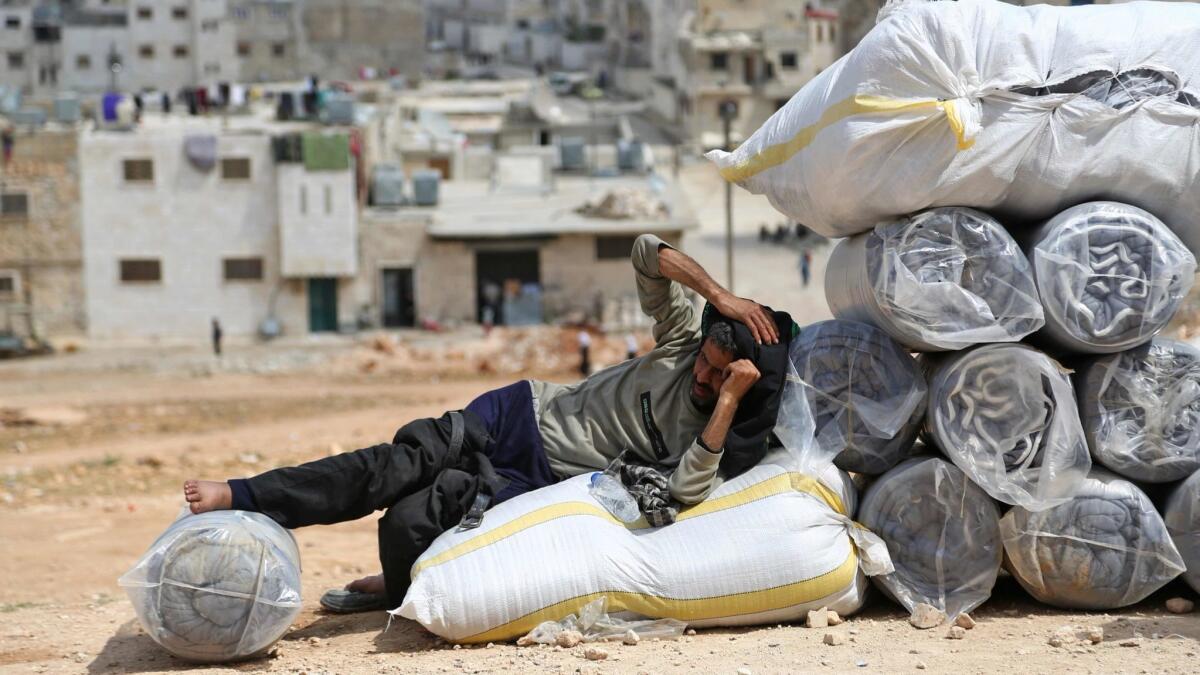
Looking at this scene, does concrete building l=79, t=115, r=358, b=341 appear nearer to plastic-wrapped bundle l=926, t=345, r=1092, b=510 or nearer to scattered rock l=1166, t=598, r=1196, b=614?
plastic-wrapped bundle l=926, t=345, r=1092, b=510

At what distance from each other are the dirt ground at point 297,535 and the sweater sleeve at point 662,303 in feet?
3.97

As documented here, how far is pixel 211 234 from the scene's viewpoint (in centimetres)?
2475

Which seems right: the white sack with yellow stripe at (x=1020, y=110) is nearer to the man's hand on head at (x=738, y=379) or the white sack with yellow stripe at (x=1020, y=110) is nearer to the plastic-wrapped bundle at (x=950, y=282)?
the plastic-wrapped bundle at (x=950, y=282)

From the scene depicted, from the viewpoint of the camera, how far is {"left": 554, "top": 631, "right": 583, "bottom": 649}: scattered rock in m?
5.25

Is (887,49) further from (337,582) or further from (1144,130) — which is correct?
(337,582)

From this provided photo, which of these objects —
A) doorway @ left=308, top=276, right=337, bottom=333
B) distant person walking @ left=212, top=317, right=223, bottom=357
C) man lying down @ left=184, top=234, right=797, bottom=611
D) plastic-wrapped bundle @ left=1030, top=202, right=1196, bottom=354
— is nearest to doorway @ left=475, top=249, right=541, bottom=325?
doorway @ left=308, top=276, right=337, bottom=333

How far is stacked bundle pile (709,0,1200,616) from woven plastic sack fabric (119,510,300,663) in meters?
2.07

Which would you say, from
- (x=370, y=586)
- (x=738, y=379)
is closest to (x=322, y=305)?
(x=370, y=586)

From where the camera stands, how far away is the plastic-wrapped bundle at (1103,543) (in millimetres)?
5391

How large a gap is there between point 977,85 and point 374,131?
23.3 metres

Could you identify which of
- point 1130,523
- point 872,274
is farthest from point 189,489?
point 1130,523

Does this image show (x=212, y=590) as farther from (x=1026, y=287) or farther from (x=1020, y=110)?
(x=1020, y=110)

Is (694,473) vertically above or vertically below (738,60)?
below

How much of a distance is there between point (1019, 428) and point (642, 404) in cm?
144
